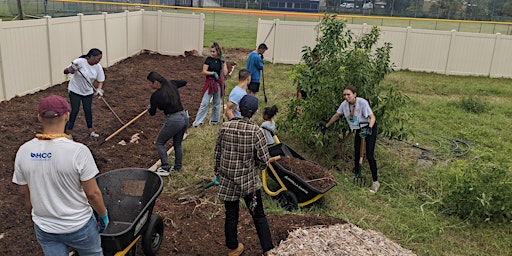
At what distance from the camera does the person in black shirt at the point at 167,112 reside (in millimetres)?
5891

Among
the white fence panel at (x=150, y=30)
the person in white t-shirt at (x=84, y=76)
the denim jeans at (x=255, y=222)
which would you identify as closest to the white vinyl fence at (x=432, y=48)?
the white fence panel at (x=150, y=30)

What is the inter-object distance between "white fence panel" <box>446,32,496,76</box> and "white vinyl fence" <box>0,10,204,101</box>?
31.6 feet

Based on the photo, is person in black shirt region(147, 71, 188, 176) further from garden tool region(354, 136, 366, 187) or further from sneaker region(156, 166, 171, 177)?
garden tool region(354, 136, 366, 187)

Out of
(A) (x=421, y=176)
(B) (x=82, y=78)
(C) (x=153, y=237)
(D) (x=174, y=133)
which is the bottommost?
(A) (x=421, y=176)

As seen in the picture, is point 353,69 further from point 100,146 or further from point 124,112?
point 124,112

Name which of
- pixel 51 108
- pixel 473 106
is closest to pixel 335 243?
pixel 51 108

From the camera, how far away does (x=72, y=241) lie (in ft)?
9.73

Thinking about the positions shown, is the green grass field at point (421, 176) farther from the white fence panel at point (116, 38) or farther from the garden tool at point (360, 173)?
the white fence panel at point (116, 38)

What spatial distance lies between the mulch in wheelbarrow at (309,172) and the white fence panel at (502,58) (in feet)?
44.5

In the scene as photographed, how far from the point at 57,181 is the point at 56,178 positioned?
0.02m

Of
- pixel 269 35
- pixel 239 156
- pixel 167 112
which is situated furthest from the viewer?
pixel 269 35

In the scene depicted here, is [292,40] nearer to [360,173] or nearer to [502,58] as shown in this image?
[502,58]

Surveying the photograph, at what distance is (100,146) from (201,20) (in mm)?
10333

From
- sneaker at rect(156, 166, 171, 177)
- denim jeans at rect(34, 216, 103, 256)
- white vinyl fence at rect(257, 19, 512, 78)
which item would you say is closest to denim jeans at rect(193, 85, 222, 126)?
sneaker at rect(156, 166, 171, 177)
